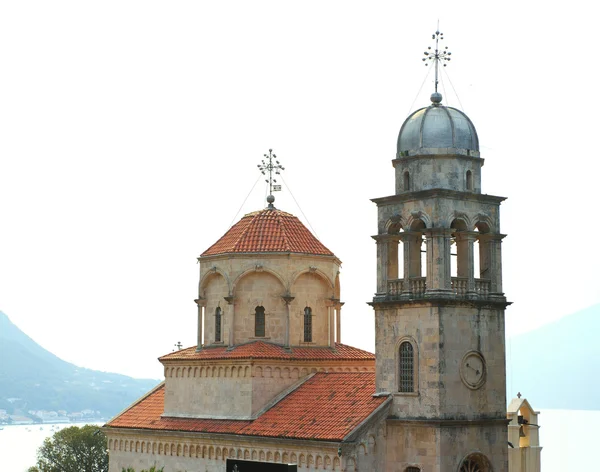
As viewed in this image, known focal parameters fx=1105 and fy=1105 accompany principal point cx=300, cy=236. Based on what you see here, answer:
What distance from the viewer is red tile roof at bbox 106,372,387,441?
41469 millimetres

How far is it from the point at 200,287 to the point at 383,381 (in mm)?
12707

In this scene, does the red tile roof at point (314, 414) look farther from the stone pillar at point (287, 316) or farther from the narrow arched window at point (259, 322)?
the narrow arched window at point (259, 322)

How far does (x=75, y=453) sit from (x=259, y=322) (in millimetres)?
28872

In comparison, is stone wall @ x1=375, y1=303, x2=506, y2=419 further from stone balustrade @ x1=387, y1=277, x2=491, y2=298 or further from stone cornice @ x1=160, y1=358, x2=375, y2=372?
stone cornice @ x1=160, y1=358, x2=375, y2=372

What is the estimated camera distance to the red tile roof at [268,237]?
49.8 m

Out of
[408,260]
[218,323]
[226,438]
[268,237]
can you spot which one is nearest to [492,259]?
[408,260]

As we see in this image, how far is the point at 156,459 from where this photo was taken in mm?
50125

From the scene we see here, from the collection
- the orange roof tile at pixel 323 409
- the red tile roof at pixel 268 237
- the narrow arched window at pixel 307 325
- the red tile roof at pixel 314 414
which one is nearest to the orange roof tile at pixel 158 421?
the red tile roof at pixel 314 414

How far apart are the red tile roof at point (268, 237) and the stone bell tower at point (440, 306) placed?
26.7ft

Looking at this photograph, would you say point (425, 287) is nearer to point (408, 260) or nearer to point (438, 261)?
point (438, 261)

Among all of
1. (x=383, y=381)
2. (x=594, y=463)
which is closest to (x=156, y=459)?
(x=383, y=381)

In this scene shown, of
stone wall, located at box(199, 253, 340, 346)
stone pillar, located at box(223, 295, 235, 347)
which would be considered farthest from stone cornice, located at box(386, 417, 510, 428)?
stone pillar, located at box(223, 295, 235, 347)

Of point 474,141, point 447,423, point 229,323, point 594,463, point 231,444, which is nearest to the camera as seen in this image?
point 447,423

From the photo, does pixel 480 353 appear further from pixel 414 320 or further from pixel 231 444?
pixel 231 444
